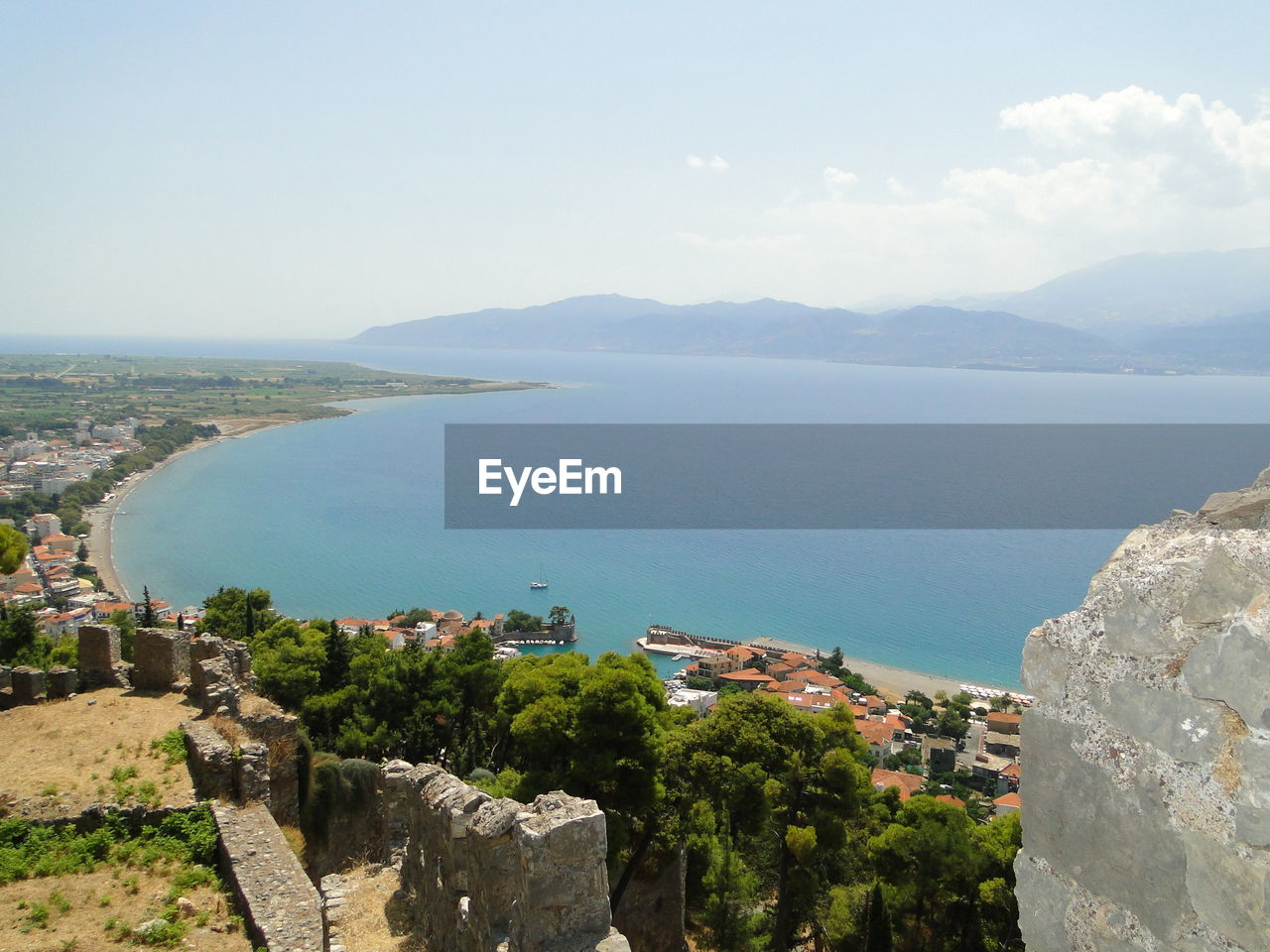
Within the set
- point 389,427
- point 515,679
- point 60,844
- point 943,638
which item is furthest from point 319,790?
point 389,427

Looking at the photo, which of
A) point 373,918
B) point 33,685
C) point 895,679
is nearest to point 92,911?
point 373,918

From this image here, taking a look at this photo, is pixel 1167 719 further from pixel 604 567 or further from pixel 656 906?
pixel 604 567

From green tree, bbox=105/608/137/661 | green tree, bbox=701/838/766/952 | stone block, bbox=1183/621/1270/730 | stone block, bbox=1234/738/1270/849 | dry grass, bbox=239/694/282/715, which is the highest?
stone block, bbox=1183/621/1270/730

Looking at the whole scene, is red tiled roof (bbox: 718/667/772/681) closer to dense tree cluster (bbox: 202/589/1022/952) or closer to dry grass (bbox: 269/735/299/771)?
dense tree cluster (bbox: 202/589/1022/952)

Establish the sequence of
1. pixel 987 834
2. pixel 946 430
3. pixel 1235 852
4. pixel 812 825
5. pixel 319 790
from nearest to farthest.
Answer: pixel 1235 852
pixel 319 790
pixel 812 825
pixel 987 834
pixel 946 430

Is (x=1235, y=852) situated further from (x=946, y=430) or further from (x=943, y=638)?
(x=946, y=430)

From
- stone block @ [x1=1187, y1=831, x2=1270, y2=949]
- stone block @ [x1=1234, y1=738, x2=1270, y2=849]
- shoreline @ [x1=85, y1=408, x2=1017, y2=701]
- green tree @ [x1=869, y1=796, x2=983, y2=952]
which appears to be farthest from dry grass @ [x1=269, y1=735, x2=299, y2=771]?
shoreline @ [x1=85, y1=408, x2=1017, y2=701]

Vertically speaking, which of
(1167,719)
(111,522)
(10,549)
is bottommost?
(111,522)
